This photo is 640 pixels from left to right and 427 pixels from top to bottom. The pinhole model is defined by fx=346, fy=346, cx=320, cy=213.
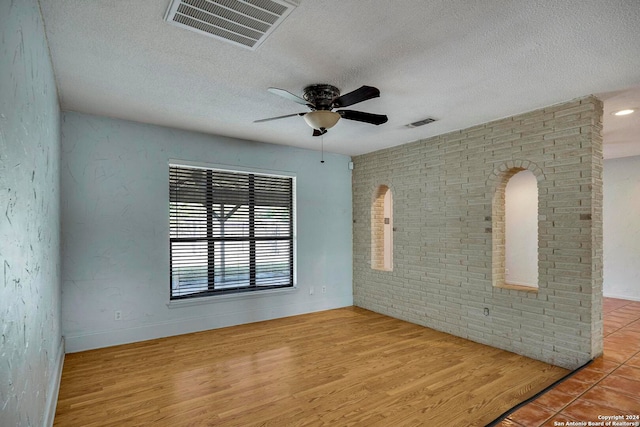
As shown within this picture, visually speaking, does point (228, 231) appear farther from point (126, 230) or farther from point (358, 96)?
point (358, 96)

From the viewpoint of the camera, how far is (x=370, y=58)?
2529 mm

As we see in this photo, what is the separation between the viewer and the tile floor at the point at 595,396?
7.95ft

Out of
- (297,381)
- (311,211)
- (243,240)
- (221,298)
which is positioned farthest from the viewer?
(311,211)

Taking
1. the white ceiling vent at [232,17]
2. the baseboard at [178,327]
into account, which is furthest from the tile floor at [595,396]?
the baseboard at [178,327]

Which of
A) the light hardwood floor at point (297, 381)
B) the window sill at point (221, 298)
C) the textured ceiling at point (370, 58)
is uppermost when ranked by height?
the textured ceiling at point (370, 58)

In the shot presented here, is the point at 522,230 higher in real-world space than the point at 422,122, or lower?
lower

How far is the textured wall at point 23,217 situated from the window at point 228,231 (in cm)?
222

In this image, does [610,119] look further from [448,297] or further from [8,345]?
[8,345]

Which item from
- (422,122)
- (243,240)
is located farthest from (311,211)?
(422,122)

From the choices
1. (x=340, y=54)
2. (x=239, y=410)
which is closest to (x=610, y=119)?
(x=340, y=54)

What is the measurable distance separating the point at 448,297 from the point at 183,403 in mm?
3311

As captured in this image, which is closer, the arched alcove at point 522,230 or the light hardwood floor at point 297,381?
the light hardwood floor at point 297,381

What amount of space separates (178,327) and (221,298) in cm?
63

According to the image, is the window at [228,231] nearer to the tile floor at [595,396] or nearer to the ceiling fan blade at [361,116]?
the ceiling fan blade at [361,116]
